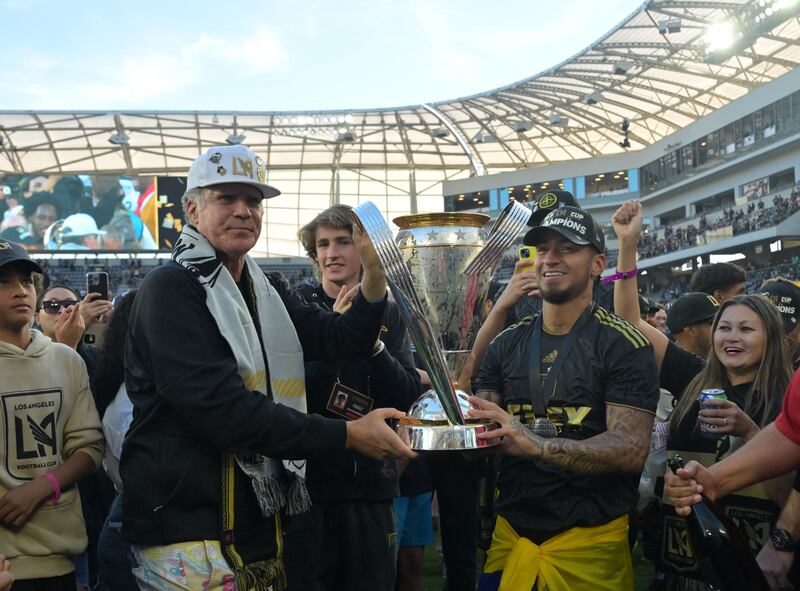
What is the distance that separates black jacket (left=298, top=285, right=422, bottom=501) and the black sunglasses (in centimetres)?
209

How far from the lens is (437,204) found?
164ft

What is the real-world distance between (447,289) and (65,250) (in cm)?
3559

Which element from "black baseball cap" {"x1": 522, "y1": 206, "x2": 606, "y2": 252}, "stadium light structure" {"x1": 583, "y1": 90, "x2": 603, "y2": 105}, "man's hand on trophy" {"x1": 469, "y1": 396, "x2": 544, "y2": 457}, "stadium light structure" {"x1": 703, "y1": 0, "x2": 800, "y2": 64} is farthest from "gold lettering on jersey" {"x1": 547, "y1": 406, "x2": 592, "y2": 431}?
"stadium light structure" {"x1": 583, "y1": 90, "x2": 603, "y2": 105}

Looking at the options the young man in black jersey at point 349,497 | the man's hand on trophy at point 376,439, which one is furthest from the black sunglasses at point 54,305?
the man's hand on trophy at point 376,439

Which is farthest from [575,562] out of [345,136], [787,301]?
[345,136]

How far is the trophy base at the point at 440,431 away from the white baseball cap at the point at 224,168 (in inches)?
→ 34.9

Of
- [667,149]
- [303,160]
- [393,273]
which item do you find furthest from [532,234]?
[303,160]

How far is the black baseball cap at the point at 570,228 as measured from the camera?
269 cm

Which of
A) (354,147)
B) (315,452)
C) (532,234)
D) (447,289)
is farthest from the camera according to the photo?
(354,147)

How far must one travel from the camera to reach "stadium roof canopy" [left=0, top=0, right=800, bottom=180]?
31.6m

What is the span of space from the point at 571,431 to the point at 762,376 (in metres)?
1.07

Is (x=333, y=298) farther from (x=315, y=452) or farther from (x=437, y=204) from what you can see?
(x=437, y=204)

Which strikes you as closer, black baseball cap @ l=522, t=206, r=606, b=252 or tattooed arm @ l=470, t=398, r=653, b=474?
tattooed arm @ l=470, t=398, r=653, b=474

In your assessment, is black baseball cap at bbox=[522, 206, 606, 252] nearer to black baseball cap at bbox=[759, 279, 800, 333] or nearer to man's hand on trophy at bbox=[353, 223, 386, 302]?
man's hand on trophy at bbox=[353, 223, 386, 302]
